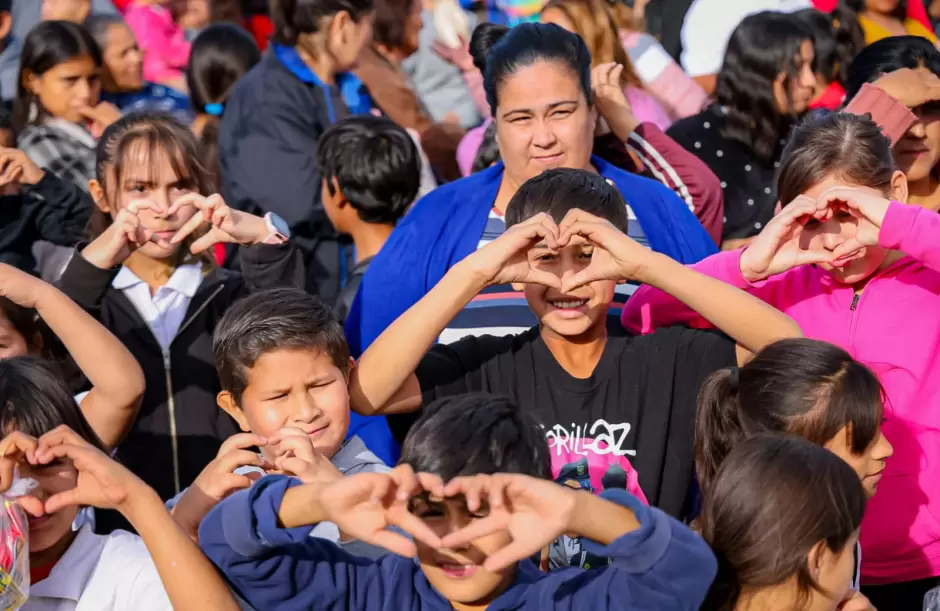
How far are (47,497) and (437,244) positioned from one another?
4.62ft

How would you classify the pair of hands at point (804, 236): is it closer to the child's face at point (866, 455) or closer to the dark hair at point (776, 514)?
the child's face at point (866, 455)

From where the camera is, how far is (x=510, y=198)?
3.74 metres

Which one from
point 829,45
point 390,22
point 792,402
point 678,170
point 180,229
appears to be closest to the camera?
point 792,402

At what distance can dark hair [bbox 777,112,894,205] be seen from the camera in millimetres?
3350

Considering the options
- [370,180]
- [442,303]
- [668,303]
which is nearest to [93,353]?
[442,303]

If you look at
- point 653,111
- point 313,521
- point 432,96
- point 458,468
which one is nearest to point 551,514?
point 458,468

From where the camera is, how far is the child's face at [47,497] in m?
2.63

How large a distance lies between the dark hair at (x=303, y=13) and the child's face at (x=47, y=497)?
3.51 meters

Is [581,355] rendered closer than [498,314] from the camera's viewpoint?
Yes

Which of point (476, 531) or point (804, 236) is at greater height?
point (804, 236)

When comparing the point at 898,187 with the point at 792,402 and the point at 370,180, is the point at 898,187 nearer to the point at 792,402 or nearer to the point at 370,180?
the point at 792,402

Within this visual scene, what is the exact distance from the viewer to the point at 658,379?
10.5 ft

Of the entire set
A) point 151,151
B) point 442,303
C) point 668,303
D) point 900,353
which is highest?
point 151,151

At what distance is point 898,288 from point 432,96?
4445mm
